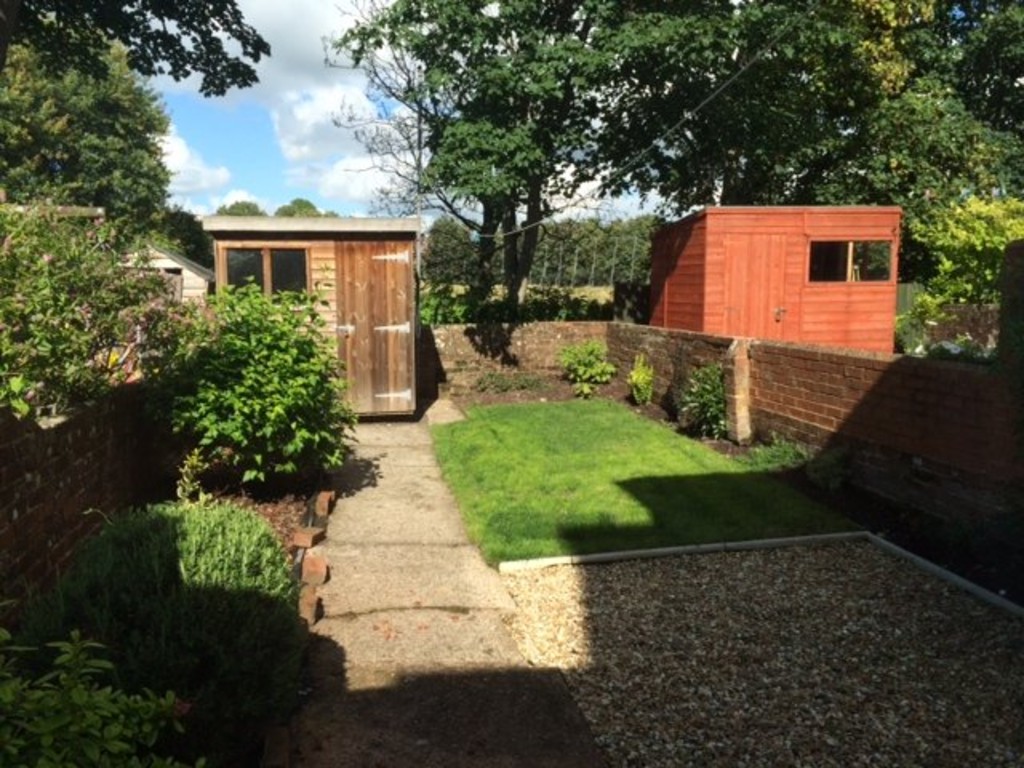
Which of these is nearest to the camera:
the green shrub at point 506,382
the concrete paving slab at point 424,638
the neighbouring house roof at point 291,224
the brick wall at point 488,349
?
the concrete paving slab at point 424,638

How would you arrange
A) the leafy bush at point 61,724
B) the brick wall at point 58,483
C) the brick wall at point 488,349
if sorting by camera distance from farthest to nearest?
1. the brick wall at point 488,349
2. the brick wall at point 58,483
3. the leafy bush at point 61,724

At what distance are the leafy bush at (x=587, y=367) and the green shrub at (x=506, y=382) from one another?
618 millimetres

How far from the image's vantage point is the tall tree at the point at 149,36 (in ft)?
46.4

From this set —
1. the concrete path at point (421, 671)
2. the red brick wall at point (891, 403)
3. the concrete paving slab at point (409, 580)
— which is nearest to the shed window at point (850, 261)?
the red brick wall at point (891, 403)

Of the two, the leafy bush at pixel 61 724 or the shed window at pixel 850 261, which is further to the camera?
the shed window at pixel 850 261

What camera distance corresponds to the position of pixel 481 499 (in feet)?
23.7

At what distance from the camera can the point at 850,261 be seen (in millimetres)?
14305

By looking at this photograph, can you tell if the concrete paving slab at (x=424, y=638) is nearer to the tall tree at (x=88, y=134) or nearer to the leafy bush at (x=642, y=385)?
the leafy bush at (x=642, y=385)

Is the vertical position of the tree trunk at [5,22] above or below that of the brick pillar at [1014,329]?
above

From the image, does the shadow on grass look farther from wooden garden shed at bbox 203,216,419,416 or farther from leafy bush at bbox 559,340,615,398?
leafy bush at bbox 559,340,615,398

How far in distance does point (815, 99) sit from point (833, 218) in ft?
24.7

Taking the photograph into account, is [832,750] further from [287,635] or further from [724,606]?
[287,635]

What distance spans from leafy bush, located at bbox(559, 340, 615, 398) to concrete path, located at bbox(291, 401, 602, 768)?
7.40m

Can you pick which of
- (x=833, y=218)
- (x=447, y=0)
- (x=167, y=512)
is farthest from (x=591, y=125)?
(x=167, y=512)
